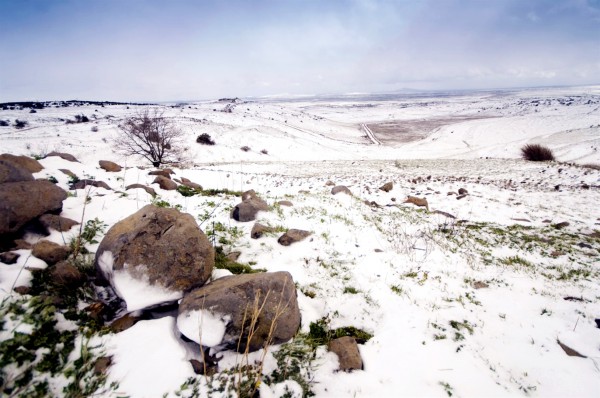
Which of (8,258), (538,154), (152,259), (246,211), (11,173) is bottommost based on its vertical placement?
(538,154)

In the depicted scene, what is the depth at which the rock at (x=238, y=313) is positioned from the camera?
9.62ft

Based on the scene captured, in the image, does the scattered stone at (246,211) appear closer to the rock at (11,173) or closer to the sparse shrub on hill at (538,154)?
the rock at (11,173)

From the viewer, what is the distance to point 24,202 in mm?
3877

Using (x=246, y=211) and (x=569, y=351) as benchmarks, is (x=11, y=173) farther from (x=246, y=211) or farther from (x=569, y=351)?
(x=569, y=351)

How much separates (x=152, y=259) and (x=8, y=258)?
156cm

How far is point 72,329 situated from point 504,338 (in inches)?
198

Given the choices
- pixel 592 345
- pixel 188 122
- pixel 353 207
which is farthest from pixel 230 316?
pixel 188 122

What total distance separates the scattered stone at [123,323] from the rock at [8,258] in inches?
55.7

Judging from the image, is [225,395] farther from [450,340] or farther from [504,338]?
[504,338]

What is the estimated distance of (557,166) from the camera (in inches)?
610

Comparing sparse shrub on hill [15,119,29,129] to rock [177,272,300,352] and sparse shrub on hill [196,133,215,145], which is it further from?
rock [177,272,300,352]

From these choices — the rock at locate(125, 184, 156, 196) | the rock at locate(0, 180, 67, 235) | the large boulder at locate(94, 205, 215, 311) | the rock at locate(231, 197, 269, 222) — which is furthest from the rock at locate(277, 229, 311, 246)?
the rock at locate(125, 184, 156, 196)

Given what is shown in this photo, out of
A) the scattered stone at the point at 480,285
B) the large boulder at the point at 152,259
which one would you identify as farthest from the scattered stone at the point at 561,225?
the large boulder at the point at 152,259

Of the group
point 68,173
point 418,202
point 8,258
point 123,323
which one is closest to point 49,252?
point 8,258
